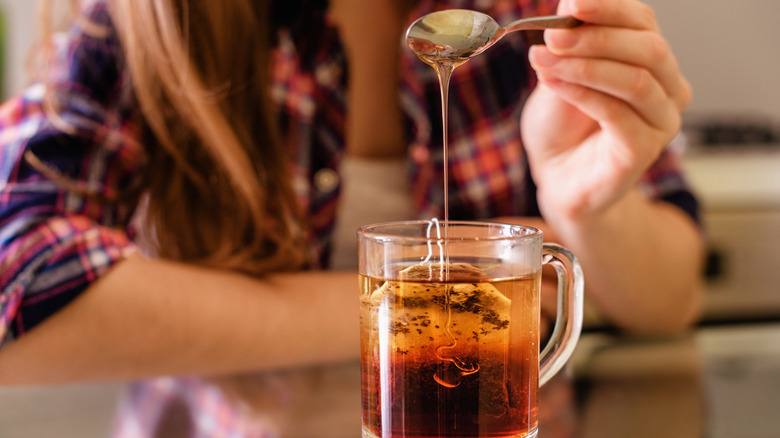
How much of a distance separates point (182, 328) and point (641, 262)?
2.43ft

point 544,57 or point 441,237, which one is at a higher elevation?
point 544,57

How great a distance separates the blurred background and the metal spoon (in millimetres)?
461

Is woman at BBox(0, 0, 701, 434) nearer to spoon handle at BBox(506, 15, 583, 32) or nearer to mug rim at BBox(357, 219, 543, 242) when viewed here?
spoon handle at BBox(506, 15, 583, 32)

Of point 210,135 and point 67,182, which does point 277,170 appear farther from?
point 67,182

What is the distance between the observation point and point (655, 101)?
0.72m

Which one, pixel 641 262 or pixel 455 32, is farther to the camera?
pixel 641 262

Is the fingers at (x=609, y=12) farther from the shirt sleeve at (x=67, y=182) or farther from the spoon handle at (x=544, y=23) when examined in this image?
the shirt sleeve at (x=67, y=182)

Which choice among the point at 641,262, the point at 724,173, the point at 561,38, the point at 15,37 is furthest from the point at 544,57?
the point at 15,37

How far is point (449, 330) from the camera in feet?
1.85

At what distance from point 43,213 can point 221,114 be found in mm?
282

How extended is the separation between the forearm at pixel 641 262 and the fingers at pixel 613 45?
1.11 feet

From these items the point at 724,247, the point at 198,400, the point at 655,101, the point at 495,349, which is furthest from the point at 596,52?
the point at 724,247

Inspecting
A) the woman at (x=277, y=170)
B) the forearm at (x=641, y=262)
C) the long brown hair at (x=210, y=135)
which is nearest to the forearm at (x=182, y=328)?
the woman at (x=277, y=170)

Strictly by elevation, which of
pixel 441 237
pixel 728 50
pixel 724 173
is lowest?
pixel 724 173
